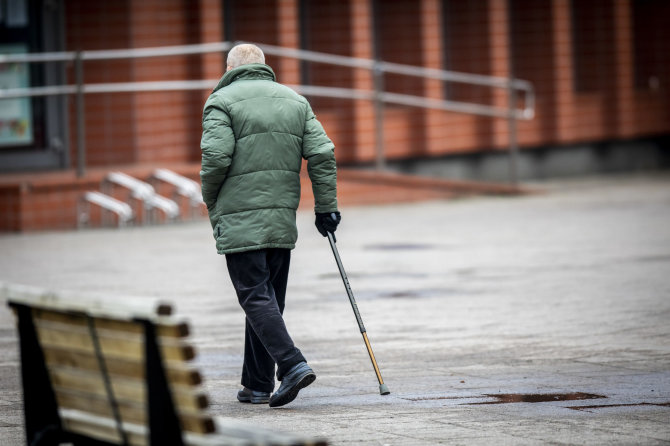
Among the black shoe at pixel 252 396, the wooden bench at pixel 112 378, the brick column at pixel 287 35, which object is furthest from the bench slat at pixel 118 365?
the brick column at pixel 287 35

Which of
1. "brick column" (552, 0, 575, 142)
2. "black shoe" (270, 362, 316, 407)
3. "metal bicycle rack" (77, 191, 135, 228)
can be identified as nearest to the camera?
"black shoe" (270, 362, 316, 407)

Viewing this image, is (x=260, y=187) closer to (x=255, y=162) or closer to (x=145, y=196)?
(x=255, y=162)

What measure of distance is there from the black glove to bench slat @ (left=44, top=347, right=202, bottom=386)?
8.16ft

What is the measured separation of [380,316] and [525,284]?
1.91 metres

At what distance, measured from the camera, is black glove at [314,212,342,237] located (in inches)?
293

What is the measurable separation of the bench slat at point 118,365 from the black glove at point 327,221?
→ 8.16ft

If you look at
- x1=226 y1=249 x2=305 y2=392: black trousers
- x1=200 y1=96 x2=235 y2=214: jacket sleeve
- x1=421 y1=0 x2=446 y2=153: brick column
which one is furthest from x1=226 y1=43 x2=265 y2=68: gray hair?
x1=421 y1=0 x2=446 y2=153: brick column

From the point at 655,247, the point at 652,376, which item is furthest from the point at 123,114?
the point at 652,376

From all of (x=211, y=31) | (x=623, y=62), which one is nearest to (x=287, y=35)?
(x=211, y=31)

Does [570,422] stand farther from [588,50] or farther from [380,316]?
[588,50]

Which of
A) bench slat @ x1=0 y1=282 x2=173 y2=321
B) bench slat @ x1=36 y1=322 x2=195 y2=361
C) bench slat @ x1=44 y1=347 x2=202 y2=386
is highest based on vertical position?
bench slat @ x1=0 y1=282 x2=173 y2=321

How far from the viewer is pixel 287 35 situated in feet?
70.3

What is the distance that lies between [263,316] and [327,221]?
0.60 m

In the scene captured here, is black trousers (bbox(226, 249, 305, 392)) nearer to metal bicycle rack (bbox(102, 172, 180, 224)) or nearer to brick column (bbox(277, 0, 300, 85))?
metal bicycle rack (bbox(102, 172, 180, 224))
